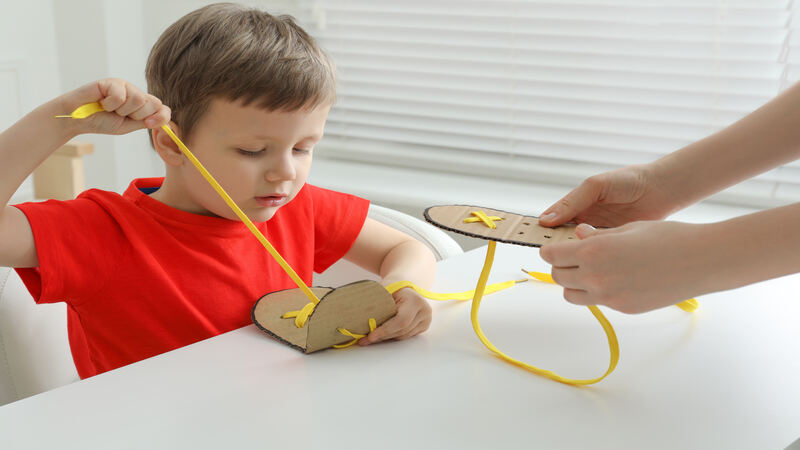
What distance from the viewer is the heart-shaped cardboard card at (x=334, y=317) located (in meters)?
0.75

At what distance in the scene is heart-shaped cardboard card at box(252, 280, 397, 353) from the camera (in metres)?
0.75

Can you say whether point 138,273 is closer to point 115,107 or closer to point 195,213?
point 195,213

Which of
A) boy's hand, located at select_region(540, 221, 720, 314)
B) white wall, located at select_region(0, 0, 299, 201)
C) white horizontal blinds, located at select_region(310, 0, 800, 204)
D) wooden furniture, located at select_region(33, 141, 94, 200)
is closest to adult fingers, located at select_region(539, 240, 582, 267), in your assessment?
boy's hand, located at select_region(540, 221, 720, 314)

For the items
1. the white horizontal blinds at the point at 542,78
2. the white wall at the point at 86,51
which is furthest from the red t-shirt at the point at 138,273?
the white wall at the point at 86,51

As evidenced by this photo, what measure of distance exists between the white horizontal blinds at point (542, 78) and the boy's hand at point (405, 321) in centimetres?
118

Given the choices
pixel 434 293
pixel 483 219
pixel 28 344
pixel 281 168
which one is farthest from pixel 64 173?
pixel 483 219

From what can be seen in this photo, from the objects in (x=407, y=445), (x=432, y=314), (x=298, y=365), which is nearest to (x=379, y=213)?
(x=432, y=314)

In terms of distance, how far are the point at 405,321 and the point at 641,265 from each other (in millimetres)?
262

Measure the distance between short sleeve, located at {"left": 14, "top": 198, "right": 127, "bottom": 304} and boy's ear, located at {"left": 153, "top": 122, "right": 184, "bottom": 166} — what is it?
104 millimetres

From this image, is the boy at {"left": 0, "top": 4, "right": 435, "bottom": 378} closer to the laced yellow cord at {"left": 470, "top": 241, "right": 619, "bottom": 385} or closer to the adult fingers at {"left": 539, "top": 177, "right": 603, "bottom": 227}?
the laced yellow cord at {"left": 470, "top": 241, "right": 619, "bottom": 385}

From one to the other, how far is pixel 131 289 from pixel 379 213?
0.49m

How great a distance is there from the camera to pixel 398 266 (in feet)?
3.37

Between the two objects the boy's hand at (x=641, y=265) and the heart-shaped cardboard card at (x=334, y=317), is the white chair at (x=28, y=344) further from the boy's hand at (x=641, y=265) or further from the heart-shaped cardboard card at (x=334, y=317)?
the boy's hand at (x=641, y=265)

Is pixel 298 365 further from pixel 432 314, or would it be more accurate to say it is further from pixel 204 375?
pixel 432 314
